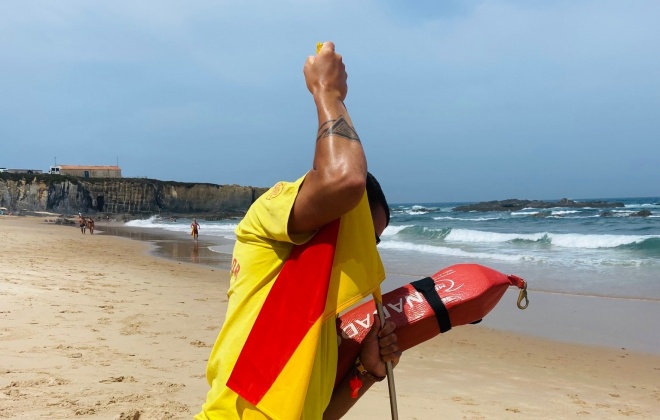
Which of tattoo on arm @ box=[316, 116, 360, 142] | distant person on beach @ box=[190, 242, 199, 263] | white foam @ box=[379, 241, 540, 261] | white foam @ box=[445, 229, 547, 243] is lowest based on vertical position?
distant person on beach @ box=[190, 242, 199, 263]

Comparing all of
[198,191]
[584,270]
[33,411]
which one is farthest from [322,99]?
[198,191]

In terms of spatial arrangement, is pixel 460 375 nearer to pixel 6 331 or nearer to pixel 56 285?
pixel 6 331

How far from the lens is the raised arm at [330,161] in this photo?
141 centimetres

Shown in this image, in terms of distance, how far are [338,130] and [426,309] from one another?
68 cm

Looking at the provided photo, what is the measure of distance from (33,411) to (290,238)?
123 inches

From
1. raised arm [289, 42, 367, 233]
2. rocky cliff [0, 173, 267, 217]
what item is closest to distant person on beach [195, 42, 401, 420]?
raised arm [289, 42, 367, 233]

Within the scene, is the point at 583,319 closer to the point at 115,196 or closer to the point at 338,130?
the point at 338,130

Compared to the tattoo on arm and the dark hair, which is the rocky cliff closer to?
the dark hair

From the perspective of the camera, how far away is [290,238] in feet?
4.98

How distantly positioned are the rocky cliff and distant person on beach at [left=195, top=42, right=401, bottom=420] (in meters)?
68.7

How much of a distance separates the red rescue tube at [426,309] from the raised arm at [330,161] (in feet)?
1.48

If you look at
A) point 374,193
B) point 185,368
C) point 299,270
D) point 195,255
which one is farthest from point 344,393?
point 195,255

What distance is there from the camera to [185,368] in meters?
5.31

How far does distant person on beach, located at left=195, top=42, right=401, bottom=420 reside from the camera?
145cm
